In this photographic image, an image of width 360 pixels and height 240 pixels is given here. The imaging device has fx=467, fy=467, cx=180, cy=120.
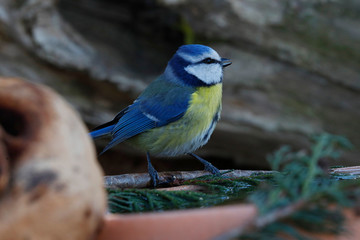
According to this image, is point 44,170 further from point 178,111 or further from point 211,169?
point 178,111

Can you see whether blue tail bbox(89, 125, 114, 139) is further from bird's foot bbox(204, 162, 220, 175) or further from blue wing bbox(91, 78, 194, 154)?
bird's foot bbox(204, 162, 220, 175)

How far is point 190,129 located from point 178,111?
9 centimetres

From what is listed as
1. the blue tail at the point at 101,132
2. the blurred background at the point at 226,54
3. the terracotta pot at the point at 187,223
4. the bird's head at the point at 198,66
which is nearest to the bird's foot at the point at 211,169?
the bird's head at the point at 198,66

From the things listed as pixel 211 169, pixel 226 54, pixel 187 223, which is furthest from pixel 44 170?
pixel 226 54

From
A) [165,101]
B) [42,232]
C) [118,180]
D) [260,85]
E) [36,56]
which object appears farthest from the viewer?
[260,85]

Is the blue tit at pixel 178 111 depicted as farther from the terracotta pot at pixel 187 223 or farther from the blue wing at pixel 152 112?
the terracotta pot at pixel 187 223

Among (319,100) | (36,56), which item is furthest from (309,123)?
(36,56)

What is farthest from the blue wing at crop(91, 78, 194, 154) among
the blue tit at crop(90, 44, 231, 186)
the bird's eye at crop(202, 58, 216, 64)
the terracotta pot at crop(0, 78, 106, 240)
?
the terracotta pot at crop(0, 78, 106, 240)

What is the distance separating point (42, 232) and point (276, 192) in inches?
12.3

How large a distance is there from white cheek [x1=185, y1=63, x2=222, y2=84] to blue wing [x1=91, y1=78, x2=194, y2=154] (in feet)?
0.27

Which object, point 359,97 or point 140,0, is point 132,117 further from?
point 359,97

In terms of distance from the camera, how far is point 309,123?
114 inches

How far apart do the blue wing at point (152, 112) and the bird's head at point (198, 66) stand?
6cm

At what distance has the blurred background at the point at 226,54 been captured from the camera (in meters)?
2.52
